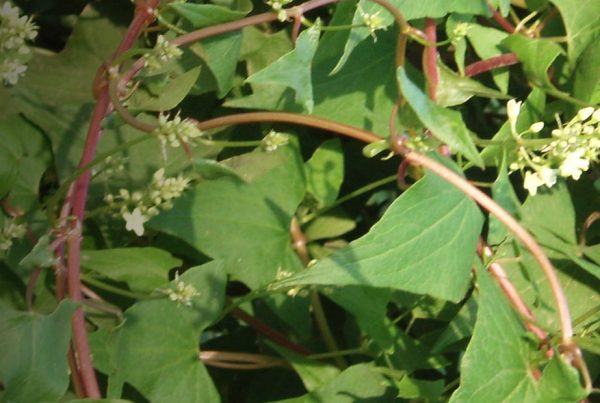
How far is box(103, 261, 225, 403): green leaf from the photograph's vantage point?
660 millimetres

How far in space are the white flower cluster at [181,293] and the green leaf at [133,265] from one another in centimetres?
4

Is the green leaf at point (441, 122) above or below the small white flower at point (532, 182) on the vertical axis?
above

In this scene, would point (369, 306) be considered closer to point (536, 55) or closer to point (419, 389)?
point (419, 389)

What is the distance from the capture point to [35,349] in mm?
587

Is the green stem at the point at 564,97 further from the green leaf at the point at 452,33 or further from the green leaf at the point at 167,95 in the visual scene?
the green leaf at the point at 167,95

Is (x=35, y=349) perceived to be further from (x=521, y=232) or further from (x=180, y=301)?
(x=521, y=232)

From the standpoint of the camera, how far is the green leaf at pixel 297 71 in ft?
2.08

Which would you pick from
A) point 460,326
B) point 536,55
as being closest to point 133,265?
point 460,326

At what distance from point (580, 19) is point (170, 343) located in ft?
1.37

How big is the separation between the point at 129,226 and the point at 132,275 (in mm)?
55

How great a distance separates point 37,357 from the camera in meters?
0.58

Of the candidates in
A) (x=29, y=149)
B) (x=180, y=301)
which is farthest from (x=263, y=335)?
(x=29, y=149)

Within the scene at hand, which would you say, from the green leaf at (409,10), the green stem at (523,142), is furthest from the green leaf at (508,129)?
the green leaf at (409,10)

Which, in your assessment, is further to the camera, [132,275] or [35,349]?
[132,275]
